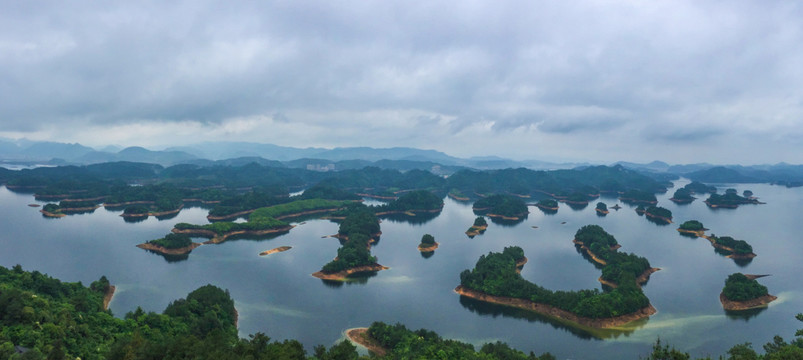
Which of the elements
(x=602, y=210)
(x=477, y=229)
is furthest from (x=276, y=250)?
(x=602, y=210)

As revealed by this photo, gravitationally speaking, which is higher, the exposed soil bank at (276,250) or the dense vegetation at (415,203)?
the dense vegetation at (415,203)

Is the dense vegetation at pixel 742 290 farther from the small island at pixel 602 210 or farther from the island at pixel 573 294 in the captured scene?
the small island at pixel 602 210

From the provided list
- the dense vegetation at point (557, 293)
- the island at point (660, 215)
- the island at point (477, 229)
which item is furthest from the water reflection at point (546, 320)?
the island at point (660, 215)

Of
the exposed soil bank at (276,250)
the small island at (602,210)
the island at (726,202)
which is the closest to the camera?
the exposed soil bank at (276,250)

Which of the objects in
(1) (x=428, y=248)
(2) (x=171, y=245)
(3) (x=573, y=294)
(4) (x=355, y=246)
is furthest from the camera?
(1) (x=428, y=248)

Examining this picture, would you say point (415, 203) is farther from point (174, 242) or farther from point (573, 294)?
point (573, 294)

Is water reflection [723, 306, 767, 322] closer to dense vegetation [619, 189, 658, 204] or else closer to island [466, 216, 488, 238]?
island [466, 216, 488, 238]

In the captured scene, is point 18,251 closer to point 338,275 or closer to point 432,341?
point 338,275
